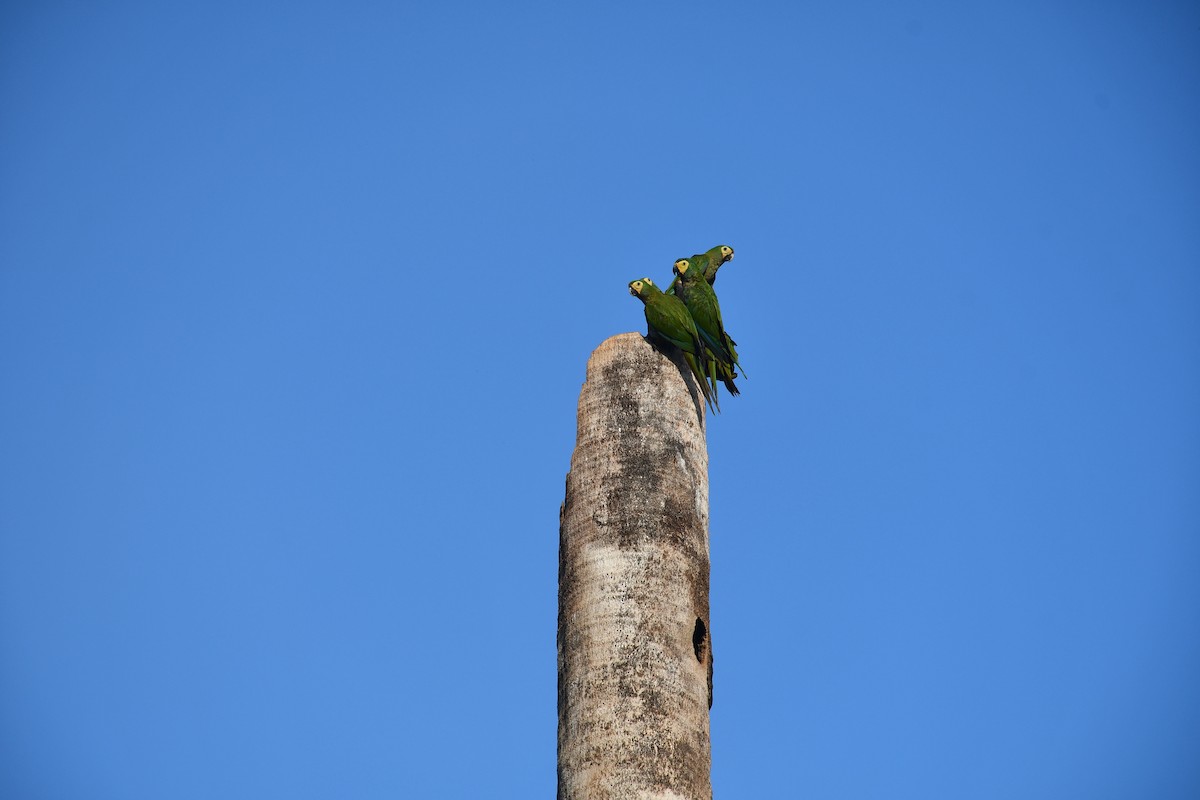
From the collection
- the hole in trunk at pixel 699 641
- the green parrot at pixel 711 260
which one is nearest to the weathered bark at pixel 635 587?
the hole in trunk at pixel 699 641

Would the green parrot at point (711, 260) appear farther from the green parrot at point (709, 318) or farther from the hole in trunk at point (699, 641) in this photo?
the hole in trunk at point (699, 641)

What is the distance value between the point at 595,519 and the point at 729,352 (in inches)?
85.1

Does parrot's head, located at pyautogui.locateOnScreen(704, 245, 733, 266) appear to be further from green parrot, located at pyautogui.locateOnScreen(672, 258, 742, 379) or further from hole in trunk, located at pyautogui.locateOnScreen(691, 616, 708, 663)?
hole in trunk, located at pyautogui.locateOnScreen(691, 616, 708, 663)

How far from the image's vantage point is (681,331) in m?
10.9

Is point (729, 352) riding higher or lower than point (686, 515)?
higher

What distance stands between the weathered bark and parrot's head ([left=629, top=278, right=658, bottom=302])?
763 mm

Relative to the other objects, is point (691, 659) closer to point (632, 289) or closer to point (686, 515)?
point (686, 515)

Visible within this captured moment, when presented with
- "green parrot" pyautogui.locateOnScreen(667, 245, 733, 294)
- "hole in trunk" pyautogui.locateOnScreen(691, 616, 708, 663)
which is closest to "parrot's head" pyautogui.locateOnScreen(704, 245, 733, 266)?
"green parrot" pyautogui.locateOnScreen(667, 245, 733, 294)

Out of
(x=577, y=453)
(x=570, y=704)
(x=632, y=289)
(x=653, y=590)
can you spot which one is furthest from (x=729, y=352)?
(x=570, y=704)

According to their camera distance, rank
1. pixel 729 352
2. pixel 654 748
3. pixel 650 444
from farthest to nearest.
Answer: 1. pixel 729 352
2. pixel 650 444
3. pixel 654 748

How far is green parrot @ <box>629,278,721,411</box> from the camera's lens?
10891 millimetres

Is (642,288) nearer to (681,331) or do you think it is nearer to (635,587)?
(681,331)

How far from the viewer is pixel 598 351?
10812mm

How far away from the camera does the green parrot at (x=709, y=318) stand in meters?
11.2
